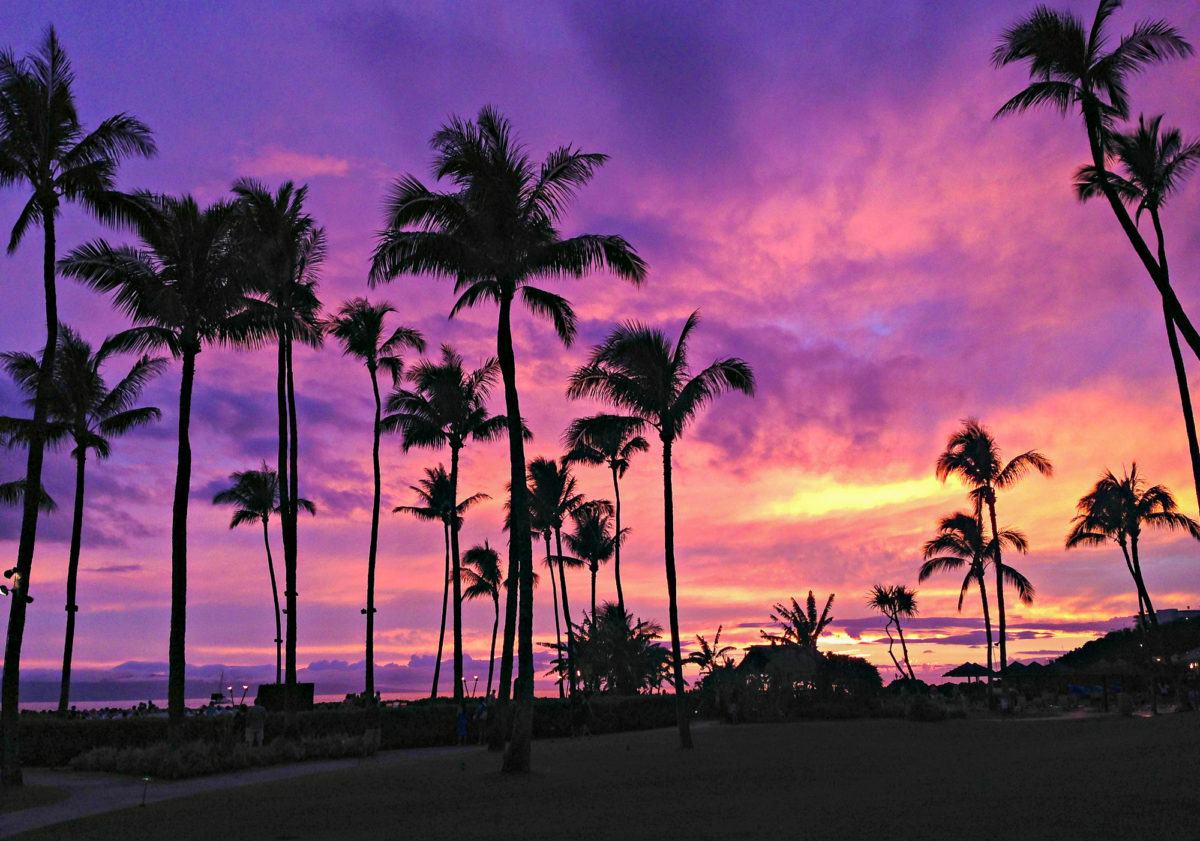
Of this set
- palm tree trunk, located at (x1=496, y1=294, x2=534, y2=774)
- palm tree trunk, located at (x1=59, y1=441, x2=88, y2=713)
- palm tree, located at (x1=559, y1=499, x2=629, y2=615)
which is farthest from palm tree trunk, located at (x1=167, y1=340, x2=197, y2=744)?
palm tree, located at (x1=559, y1=499, x2=629, y2=615)

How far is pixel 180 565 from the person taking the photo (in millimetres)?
23906

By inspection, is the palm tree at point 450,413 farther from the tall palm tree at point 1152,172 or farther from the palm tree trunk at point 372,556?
the tall palm tree at point 1152,172

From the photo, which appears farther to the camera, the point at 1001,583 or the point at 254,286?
the point at 1001,583

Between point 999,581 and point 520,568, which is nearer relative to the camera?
point 520,568

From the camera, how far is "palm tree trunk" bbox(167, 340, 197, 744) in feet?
76.6

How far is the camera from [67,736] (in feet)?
84.6

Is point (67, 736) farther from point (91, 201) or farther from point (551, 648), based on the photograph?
point (551, 648)

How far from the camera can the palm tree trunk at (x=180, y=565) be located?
76.6ft

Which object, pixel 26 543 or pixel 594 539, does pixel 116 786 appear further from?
pixel 594 539

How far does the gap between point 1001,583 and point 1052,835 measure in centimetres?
4010

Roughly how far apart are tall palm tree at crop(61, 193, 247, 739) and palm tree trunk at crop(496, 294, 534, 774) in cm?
717

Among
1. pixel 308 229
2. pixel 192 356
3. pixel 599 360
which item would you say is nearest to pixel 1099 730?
pixel 599 360

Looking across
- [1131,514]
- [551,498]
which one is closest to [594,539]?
[551,498]

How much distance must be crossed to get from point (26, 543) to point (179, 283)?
7.19 meters
